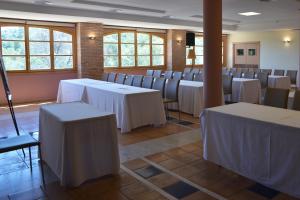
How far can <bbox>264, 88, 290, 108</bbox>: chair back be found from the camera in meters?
3.82

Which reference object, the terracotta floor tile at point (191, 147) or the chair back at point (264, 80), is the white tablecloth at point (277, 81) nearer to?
the chair back at point (264, 80)

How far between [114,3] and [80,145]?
5.14m

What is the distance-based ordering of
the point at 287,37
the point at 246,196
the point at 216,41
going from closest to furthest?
the point at 246,196 → the point at 216,41 → the point at 287,37

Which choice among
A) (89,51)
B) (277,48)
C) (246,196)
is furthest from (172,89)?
(277,48)

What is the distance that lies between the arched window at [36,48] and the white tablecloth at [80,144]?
587 centimetres

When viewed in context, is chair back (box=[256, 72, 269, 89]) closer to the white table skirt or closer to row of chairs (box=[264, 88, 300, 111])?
the white table skirt

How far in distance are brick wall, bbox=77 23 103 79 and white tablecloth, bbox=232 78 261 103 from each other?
4.58 meters

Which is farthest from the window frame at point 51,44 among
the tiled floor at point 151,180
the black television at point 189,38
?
the tiled floor at point 151,180

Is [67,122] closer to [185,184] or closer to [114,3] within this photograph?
[185,184]

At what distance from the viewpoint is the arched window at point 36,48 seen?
823cm

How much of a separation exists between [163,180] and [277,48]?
11302 millimetres

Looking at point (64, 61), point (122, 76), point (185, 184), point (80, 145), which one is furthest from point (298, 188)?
point (64, 61)

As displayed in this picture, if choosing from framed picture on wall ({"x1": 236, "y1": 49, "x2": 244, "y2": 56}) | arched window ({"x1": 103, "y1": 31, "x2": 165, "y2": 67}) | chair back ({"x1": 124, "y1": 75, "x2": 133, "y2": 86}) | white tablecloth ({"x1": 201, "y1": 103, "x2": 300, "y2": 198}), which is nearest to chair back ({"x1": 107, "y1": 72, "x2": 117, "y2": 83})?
chair back ({"x1": 124, "y1": 75, "x2": 133, "y2": 86})

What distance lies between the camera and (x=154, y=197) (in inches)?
109
